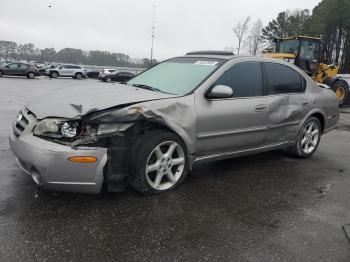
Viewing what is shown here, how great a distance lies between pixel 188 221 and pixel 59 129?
146 cm

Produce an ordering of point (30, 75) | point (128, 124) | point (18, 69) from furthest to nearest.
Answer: point (30, 75), point (18, 69), point (128, 124)

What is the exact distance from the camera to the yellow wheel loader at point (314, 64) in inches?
589

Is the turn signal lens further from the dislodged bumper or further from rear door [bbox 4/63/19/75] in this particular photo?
rear door [bbox 4/63/19/75]

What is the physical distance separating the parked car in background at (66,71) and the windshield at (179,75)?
3200 centimetres

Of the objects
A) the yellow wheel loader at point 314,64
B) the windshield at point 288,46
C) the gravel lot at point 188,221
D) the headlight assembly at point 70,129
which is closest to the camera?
the gravel lot at point 188,221

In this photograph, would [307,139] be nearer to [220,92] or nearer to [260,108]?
[260,108]

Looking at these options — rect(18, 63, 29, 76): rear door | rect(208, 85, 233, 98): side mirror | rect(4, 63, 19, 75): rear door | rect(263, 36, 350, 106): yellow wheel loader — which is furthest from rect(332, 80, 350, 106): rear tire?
rect(4, 63, 19, 75): rear door

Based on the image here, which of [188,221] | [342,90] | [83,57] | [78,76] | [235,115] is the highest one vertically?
[83,57]

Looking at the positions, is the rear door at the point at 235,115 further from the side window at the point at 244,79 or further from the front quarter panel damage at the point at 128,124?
the front quarter panel damage at the point at 128,124

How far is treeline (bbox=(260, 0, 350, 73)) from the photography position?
43156 millimetres

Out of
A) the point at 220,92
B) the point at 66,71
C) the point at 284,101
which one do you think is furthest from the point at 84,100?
the point at 66,71

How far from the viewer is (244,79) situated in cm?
445

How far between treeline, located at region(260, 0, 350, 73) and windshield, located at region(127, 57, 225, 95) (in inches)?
1424

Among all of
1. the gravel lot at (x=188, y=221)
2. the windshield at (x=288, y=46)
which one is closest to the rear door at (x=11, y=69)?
the windshield at (x=288, y=46)
